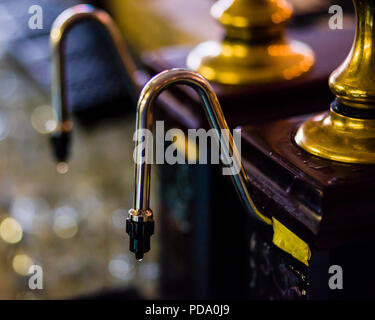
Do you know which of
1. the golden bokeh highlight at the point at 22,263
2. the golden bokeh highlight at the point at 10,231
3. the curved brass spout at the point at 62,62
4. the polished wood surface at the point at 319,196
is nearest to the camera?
the polished wood surface at the point at 319,196

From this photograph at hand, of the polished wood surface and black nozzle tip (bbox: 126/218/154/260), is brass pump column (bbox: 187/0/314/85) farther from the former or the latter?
black nozzle tip (bbox: 126/218/154/260)

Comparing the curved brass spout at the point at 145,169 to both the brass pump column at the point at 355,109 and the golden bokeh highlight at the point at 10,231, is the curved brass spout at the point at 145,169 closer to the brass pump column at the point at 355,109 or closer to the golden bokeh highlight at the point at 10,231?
the brass pump column at the point at 355,109

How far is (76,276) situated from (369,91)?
1156 mm

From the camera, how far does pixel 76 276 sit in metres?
1.76

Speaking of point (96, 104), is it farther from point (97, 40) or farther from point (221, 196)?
point (221, 196)

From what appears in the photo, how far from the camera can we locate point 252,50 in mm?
1171

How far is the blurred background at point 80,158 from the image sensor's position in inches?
70.4

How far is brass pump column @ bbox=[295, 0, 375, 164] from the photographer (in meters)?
0.82

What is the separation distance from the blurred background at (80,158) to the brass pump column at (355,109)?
0.56 meters

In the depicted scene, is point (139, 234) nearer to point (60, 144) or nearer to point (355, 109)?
point (355, 109)

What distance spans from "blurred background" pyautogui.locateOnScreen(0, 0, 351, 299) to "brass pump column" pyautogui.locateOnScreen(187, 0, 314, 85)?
0.89ft

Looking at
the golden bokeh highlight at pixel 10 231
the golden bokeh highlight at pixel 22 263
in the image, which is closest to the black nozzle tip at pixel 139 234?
the golden bokeh highlight at pixel 22 263
